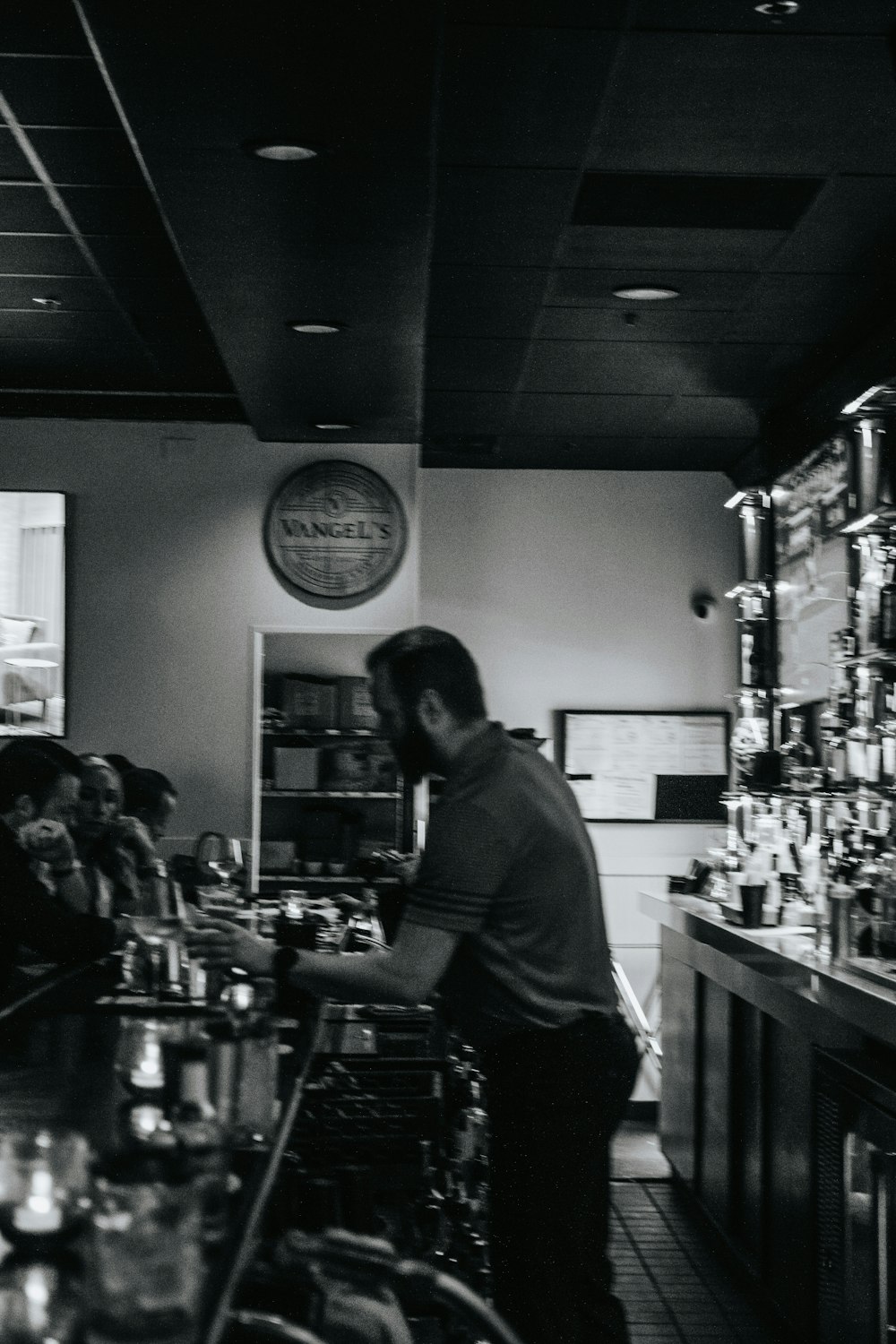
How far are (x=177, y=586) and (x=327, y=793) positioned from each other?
120 centimetres

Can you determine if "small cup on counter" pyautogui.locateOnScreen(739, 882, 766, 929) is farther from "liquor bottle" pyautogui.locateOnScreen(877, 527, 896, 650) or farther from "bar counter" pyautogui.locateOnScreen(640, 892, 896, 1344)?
"liquor bottle" pyautogui.locateOnScreen(877, 527, 896, 650)

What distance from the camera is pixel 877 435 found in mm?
5398

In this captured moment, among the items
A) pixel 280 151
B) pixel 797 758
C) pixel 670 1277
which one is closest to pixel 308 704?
pixel 797 758

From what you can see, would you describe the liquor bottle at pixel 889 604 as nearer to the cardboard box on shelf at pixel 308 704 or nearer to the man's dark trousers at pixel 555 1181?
the man's dark trousers at pixel 555 1181

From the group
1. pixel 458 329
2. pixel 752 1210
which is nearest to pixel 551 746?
pixel 458 329

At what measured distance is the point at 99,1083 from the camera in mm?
2256

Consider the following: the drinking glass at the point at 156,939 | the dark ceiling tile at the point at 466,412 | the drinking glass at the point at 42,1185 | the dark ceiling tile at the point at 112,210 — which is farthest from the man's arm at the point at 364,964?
the dark ceiling tile at the point at 466,412

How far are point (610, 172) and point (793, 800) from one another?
2982mm

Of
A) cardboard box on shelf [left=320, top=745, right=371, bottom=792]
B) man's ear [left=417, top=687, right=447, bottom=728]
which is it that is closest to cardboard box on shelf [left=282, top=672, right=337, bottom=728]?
cardboard box on shelf [left=320, top=745, right=371, bottom=792]

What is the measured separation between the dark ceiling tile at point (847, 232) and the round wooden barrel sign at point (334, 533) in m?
2.97

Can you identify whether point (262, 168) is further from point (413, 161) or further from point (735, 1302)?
point (735, 1302)

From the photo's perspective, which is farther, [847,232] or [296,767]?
[296,767]

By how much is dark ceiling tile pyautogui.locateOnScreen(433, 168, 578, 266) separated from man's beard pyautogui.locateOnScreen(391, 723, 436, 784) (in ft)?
6.47

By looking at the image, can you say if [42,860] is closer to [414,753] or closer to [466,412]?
[414,753]
